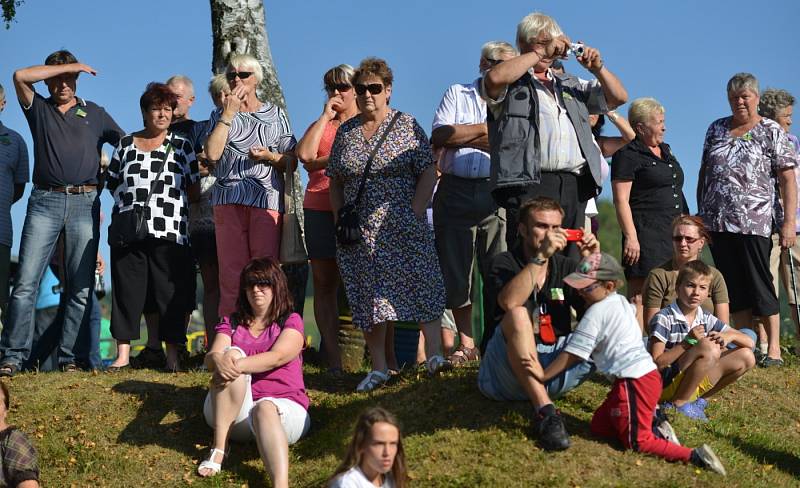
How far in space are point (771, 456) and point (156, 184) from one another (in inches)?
198

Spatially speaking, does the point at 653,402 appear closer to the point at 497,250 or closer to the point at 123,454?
the point at 497,250

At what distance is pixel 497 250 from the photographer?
922 centimetres

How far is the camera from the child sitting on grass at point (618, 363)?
6.76m

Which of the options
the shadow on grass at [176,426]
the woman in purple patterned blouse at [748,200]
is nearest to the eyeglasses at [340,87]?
the shadow on grass at [176,426]

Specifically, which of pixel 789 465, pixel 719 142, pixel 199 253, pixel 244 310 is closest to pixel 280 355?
pixel 244 310

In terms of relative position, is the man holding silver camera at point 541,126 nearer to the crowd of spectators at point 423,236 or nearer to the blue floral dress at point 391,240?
the crowd of spectators at point 423,236

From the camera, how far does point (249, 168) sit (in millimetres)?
9188

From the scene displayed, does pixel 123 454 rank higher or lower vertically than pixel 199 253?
lower

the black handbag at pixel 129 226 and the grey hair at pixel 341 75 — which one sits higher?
the grey hair at pixel 341 75

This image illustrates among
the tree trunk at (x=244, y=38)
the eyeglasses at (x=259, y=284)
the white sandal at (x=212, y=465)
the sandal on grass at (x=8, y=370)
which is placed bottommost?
the white sandal at (x=212, y=465)

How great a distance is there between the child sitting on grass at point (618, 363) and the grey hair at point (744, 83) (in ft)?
11.6

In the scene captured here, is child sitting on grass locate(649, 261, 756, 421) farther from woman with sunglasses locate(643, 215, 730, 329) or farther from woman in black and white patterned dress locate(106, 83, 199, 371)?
woman in black and white patterned dress locate(106, 83, 199, 371)

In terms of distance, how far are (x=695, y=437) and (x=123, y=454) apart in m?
3.73

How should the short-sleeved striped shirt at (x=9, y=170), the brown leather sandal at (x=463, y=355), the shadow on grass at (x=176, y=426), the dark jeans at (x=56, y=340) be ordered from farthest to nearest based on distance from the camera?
the dark jeans at (x=56, y=340), the short-sleeved striped shirt at (x=9, y=170), the brown leather sandal at (x=463, y=355), the shadow on grass at (x=176, y=426)
